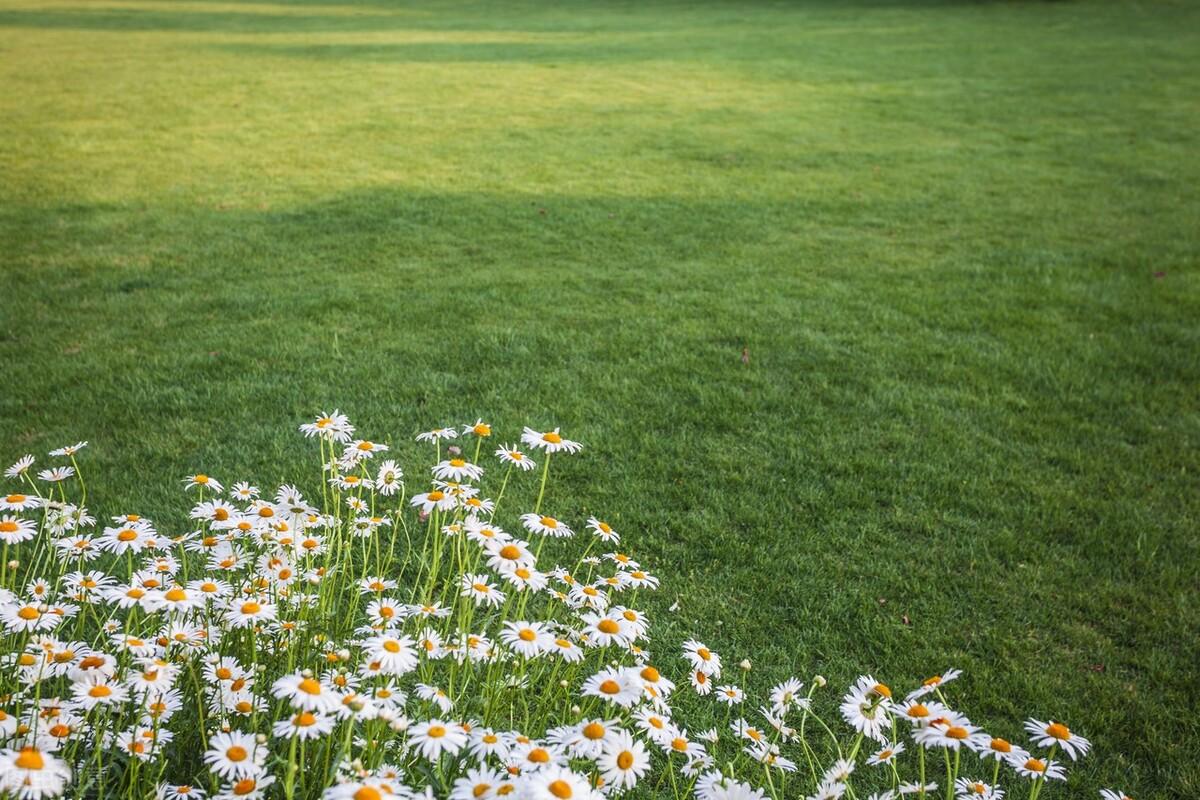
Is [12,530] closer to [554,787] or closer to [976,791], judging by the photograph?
[554,787]

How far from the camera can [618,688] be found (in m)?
1.59

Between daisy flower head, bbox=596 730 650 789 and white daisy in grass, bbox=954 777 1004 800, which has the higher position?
daisy flower head, bbox=596 730 650 789

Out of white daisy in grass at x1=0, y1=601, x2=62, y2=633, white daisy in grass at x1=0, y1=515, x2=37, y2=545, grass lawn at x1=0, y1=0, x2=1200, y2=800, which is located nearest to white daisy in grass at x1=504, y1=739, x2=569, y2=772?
white daisy in grass at x1=0, y1=601, x2=62, y2=633

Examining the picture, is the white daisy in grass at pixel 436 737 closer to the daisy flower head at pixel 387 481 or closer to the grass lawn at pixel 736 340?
the daisy flower head at pixel 387 481

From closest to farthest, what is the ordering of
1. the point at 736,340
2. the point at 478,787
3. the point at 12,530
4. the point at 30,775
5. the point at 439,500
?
the point at 30,775, the point at 478,787, the point at 12,530, the point at 439,500, the point at 736,340

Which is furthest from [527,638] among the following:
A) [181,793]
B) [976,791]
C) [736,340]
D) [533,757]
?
[736,340]

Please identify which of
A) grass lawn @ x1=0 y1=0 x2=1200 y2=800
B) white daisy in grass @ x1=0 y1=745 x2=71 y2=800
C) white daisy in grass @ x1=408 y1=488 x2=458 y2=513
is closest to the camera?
white daisy in grass @ x1=0 y1=745 x2=71 y2=800

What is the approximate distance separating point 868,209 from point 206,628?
746 centimetres

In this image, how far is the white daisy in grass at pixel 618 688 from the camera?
156 cm

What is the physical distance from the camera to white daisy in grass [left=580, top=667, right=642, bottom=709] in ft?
5.12

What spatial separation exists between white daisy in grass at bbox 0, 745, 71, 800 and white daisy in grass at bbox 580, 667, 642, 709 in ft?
2.70

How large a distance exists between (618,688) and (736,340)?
3852 millimetres

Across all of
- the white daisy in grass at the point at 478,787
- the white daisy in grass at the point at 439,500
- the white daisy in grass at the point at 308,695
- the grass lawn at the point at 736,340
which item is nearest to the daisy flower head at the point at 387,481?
the white daisy in grass at the point at 439,500

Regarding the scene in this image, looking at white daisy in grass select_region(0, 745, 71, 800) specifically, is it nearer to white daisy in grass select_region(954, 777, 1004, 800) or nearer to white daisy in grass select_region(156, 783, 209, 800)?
white daisy in grass select_region(156, 783, 209, 800)
